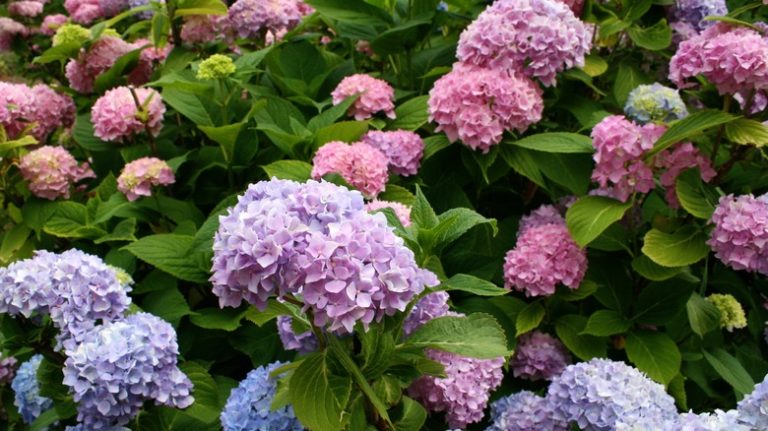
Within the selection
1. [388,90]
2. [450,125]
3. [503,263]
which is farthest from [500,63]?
[503,263]

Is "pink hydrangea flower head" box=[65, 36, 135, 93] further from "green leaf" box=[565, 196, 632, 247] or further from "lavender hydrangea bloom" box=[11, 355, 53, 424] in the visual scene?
"green leaf" box=[565, 196, 632, 247]

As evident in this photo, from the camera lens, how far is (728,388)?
7.85 feet

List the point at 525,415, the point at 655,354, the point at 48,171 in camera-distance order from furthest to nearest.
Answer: the point at 48,171
the point at 655,354
the point at 525,415

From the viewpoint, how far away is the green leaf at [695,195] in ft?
6.72

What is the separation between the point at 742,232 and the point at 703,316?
1.04 ft

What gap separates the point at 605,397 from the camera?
5.57 feet

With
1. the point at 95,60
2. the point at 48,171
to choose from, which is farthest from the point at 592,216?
the point at 95,60

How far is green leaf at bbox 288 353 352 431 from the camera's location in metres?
1.30

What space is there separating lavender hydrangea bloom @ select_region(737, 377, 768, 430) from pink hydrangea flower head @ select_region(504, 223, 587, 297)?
3.14 ft

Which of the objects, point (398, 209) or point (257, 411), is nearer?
point (257, 411)

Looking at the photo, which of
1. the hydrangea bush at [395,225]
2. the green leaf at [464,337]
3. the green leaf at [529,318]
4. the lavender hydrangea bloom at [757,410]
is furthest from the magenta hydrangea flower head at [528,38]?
the lavender hydrangea bloom at [757,410]

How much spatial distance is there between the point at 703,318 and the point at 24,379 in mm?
1898

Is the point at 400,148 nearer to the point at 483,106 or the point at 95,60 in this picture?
the point at 483,106

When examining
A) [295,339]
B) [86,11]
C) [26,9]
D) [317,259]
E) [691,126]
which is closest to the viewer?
[317,259]
